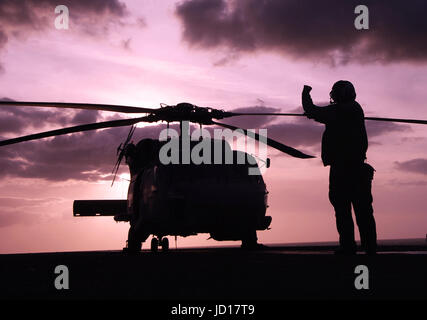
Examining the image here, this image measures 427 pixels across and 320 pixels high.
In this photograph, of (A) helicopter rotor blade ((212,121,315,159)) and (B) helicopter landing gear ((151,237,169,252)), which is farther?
(B) helicopter landing gear ((151,237,169,252))

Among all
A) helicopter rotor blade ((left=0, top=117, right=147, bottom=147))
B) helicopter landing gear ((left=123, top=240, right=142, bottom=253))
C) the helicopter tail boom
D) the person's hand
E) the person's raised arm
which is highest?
helicopter rotor blade ((left=0, top=117, right=147, bottom=147))

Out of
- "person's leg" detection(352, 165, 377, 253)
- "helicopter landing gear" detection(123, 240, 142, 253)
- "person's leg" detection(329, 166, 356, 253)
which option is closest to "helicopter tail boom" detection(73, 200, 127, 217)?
"helicopter landing gear" detection(123, 240, 142, 253)

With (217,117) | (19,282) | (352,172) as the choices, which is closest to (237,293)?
(19,282)

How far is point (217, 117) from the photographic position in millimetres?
18188

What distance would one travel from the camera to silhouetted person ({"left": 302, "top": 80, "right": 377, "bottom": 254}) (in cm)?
926

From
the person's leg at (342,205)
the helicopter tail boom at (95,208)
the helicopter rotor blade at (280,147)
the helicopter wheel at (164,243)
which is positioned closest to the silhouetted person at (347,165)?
the person's leg at (342,205)

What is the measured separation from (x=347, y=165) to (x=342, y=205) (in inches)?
26.1

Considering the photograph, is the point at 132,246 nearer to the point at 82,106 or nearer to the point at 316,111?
the point at 82,106

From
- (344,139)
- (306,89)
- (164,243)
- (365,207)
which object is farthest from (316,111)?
(164,243)

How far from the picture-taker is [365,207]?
30.3ft

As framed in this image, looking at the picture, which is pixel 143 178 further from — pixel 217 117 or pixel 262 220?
pixel 262 220

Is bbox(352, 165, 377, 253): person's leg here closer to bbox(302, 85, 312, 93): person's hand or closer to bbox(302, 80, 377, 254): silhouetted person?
bbox(302, 80, 377, 254): silhouetted person

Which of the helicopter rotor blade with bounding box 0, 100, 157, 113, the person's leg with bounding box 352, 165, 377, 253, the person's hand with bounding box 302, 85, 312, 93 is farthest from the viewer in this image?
the helicopter rotor blade with bounding box 0, 100, 157, 113

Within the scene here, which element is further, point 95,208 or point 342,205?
point 95,208
